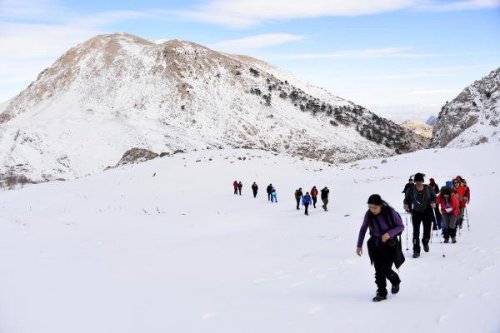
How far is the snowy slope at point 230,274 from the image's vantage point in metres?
7.46

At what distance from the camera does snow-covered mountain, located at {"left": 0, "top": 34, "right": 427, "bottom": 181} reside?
81.4 m

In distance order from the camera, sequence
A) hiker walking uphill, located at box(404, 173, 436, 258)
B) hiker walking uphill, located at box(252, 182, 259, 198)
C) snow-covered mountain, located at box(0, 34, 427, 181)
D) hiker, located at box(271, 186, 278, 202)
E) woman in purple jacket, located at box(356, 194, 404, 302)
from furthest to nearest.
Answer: snow-covered mountain, located at box(0, 34, 427, 181), hiker walking uphill, located at box(252, 182, 259, 198), hiker, located at box(271, 186, 278, 202), hiker walking uphill, located at box(404, 173, 436, 258), woman in purple jacket, located at box(356, 194, 404, 302)

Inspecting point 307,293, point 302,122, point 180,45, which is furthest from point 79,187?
point 180,45

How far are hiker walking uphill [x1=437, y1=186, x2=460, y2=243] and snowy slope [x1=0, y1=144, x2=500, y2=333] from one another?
0.44m

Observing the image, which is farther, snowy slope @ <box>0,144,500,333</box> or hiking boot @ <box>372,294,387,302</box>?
hiking boot @ <box>372,294,387,302</box>

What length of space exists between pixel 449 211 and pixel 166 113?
92.7m

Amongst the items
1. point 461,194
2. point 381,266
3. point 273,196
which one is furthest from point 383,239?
point 273,196

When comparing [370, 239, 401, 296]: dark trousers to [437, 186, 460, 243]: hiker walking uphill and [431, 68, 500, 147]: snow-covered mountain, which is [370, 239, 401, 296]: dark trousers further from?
[431, 68, 500, 147]: snow-covered mountain

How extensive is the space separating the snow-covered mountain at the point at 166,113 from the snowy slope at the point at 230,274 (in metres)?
55.3

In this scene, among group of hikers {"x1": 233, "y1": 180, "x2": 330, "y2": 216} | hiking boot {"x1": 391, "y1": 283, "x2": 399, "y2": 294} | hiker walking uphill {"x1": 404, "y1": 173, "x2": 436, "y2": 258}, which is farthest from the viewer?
group of hikers {"x1": 233, "y1": 180, "x2": 330, "y2": 216}

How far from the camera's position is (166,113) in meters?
101

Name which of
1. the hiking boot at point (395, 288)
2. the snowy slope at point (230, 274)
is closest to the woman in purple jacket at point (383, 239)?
the hiking boot at point (395, 288)

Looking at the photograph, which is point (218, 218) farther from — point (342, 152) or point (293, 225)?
point (342, 152)

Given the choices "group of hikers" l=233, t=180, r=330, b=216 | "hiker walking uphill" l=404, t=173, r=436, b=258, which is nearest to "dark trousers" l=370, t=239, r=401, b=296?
"hiker walking uphill" l=404, t=173, r=436, b=258
